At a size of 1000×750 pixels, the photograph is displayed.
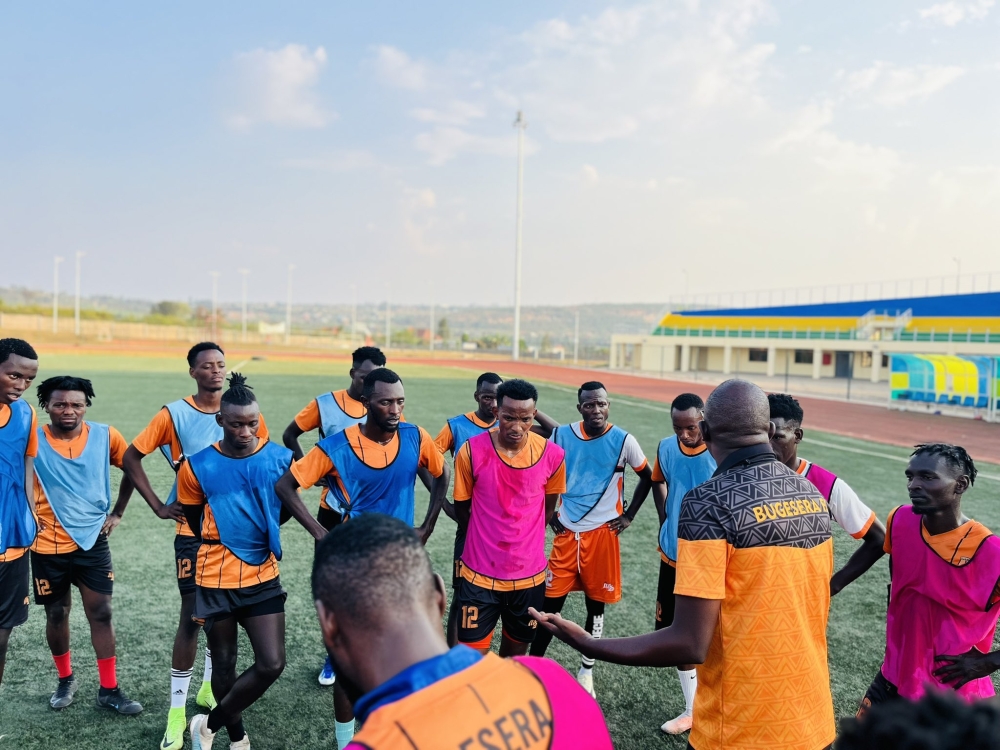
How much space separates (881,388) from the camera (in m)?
35.3

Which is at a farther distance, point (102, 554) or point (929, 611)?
point (102, 554)

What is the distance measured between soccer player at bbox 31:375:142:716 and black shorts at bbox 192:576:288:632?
100cm

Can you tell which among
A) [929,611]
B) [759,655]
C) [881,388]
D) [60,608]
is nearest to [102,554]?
[60,608]

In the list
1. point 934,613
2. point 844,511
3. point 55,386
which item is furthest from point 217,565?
point 934,613

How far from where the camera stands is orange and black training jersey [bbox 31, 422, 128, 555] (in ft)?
13.5

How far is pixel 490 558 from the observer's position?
12.6ft

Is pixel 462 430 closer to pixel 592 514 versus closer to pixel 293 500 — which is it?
pixel 592 514

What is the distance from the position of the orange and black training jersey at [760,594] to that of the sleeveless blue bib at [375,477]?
6.87 ft

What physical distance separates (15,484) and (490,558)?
273 cm

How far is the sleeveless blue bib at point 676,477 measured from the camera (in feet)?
14.6

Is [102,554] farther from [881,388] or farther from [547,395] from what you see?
[881,388]

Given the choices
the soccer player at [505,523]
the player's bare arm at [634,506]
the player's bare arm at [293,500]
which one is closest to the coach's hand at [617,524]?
the player's bare arm at [634,506]

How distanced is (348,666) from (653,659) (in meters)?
1.07

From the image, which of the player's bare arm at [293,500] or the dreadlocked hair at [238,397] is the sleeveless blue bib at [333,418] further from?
the player's bare arm at [293,500]
